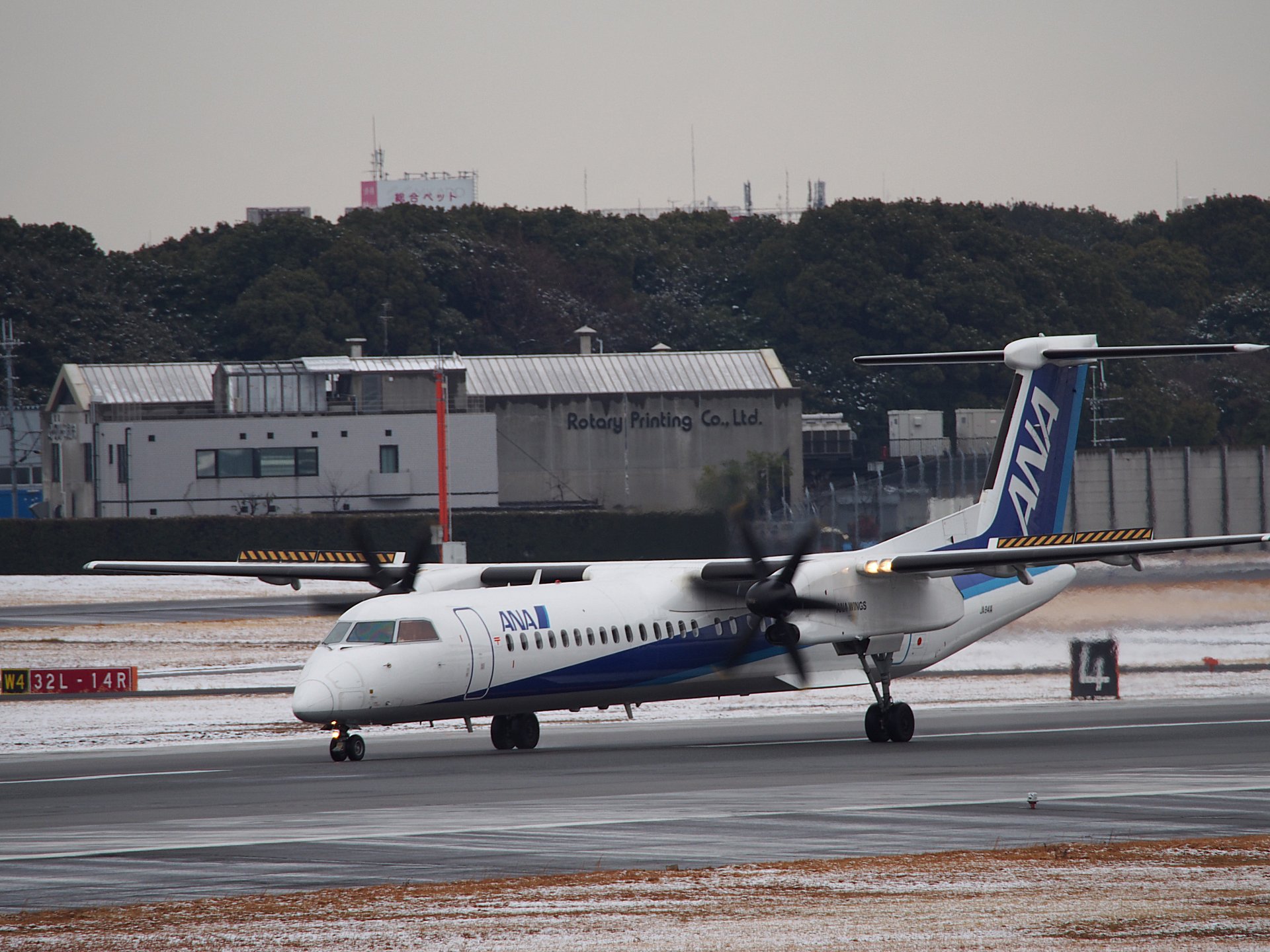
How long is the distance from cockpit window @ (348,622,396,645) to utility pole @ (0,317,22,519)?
6809cm

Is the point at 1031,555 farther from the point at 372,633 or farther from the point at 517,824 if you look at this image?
the point at 517,824

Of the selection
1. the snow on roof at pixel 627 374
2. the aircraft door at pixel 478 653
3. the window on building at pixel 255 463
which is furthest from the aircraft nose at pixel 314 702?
the snow on roof at pixel 627 374

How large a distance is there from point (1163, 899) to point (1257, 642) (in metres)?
Result: 34.5

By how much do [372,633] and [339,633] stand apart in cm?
57

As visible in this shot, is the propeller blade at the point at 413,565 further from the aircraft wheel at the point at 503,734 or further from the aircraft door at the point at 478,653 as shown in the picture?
the aircraft wheel at the point at 503,734

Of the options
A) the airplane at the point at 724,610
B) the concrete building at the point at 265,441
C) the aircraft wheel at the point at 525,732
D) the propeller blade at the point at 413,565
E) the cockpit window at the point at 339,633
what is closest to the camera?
the cockpit window at the point at 339,633

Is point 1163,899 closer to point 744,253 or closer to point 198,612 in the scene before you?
point 198,612

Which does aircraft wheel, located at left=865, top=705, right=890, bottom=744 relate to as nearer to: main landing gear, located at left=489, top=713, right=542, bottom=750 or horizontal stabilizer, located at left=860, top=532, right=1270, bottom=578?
horizontal stabilizer, located at left=860, top=532, right=1270, bottom=578

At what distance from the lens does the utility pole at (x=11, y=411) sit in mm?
93125

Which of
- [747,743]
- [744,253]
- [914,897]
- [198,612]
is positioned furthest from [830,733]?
[744,253]

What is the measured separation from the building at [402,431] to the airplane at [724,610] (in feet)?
152

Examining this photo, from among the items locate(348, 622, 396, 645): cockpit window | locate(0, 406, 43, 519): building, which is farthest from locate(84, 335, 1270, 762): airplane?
locate(0, 406, 43, 519): building

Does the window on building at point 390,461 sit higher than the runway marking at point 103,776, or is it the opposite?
the window on building at point 390,461

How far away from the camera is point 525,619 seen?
26.9 meters
